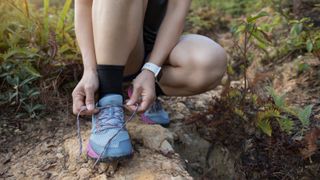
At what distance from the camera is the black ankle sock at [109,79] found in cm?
207

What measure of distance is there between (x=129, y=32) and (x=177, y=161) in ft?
2.06

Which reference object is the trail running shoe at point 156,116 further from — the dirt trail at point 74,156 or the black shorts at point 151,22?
the black shorts at point 151,22

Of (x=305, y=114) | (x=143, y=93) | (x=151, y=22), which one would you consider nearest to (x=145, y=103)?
(x=143, y=93)

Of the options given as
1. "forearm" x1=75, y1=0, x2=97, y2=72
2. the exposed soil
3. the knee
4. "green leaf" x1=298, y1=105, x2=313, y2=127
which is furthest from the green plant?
"green leaf" x1=298, y1=105, x2=313, y2=127

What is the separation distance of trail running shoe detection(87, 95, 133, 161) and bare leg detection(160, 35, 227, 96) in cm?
38

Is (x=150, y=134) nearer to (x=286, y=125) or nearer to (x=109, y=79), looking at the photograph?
(x=109, y=79)

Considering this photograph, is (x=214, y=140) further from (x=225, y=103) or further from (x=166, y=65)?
(x=166, y=65)

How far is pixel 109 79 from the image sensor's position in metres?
2.08

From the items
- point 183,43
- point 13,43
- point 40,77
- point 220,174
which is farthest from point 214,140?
point 13,43

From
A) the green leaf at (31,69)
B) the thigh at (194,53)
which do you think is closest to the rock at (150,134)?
the thigh at (194,53)

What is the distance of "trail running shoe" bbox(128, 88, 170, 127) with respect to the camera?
2467 mm

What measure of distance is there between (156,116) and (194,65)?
0.39 meters

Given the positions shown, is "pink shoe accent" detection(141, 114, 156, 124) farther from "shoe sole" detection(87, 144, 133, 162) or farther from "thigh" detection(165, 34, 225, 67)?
"shoe sole" detection(87, 144, 133, 162)

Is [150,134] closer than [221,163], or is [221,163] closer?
[150,134]
